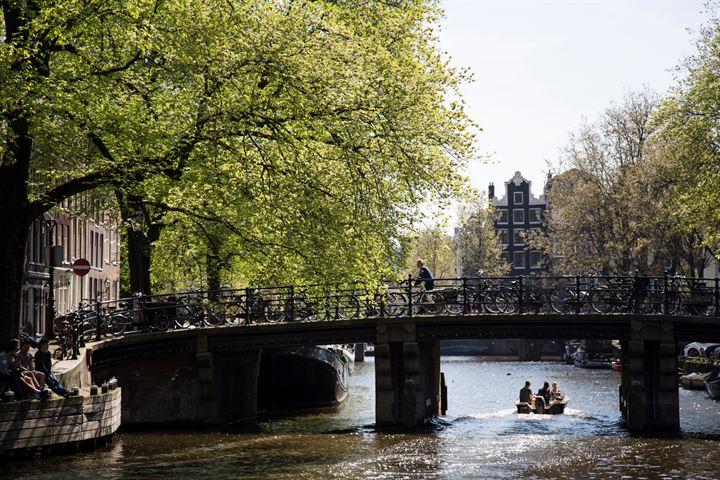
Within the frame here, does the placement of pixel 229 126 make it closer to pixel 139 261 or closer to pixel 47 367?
pixel 47 367

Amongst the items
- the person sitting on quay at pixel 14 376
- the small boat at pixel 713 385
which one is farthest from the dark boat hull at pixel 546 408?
the person sitting on quay at pixel 14 376

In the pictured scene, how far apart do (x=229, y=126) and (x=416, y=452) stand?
379 inches

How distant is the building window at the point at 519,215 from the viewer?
424 feet

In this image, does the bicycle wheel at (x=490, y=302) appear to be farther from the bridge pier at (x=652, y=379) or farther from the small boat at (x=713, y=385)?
the small boat at (x=713, y=385)

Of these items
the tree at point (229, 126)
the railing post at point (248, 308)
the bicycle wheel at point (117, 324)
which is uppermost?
the tree at point (229, 126)

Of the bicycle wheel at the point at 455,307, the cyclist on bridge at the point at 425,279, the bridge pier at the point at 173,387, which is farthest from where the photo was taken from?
the bicycle wheel at the point at 455,307

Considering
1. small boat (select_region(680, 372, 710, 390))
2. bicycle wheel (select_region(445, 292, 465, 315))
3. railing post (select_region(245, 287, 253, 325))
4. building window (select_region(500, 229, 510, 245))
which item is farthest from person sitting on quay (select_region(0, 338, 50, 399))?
building window (select_region(500, 229, 510, 245))

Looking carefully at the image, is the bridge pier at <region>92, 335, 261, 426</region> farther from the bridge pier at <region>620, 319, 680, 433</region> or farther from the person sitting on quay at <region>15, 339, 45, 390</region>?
the bridge pier at <region>620, 319, 680, 433</region>

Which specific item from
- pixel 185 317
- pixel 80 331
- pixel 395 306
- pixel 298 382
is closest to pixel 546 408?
pixel 395 306

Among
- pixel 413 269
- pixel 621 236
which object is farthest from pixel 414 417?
pixel 413 269

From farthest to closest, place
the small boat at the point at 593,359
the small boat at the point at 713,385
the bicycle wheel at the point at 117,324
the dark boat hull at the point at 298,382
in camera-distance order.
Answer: the small boat at the point at 593,359, the small boat at the point at 713,385, the dark boat hull at the point at 298,382, the bicycle wheel at the point at 117,324

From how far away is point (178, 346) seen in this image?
128 ft

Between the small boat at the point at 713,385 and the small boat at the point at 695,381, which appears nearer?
the small boat at the point at 713,385

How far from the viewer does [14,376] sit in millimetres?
27422
